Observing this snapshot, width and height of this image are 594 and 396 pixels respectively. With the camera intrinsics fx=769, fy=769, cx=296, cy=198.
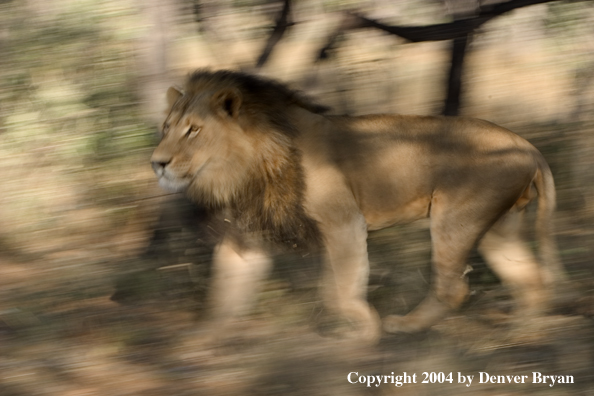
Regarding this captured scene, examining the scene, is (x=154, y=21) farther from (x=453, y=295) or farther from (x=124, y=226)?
(x=453, y=295)

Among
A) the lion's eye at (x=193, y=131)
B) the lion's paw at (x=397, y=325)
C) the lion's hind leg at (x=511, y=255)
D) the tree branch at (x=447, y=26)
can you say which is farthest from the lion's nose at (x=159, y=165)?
the lion's hind leg at (x=511, y=255)

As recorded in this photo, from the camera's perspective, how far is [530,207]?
13.5ft

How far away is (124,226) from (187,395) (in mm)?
1303

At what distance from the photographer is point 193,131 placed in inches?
145

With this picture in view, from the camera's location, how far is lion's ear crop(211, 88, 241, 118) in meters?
3.71

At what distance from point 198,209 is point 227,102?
27.4 inches

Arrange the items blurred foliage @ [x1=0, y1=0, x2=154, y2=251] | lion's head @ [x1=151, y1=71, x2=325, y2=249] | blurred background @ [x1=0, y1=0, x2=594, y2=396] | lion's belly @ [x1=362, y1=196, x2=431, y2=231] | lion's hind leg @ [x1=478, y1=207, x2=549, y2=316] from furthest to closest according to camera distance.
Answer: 1. blurred foliage @ [x1=0, y1=0, x2=154, y2=251]
2. lion's hind leg @ [x1=478, y1=207, x2=549, y2=316]
3. lion's belly @ [x1=362, y1=196, x2=431, y2=231]
4. lion's head @ [x1=151, y1=71, x2=325, y2=249]
5. blurred background @ [x1=0, y1=0, x2=594, y2=396]

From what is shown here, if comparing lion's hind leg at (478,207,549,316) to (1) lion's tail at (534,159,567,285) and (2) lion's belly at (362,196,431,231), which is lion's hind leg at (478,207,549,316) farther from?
(2) lion's belly at (362,196,431,231)

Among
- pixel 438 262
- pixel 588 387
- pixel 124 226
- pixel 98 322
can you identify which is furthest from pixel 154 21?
pixel 588 387

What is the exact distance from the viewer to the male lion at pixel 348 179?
3.71 meters

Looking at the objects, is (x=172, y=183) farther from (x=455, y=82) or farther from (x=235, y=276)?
(x=455, y=82)

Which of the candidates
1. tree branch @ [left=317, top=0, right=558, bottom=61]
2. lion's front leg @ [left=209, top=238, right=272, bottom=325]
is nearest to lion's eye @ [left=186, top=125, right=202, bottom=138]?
lion's front leg @ [left=209, top=238, right=272, bottom=325]

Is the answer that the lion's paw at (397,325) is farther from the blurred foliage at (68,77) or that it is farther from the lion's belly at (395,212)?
the blurred foliage at (68,77)

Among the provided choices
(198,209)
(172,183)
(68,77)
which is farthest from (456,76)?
(68,77)
